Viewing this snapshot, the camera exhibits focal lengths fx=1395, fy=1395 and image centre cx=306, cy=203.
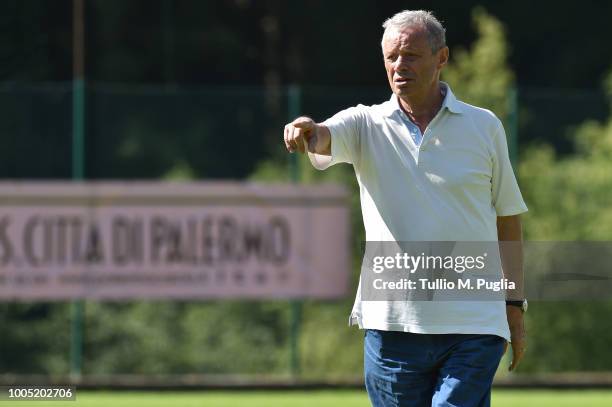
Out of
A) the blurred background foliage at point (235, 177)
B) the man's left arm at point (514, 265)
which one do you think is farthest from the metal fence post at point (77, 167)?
the man's left arm at point (514, 265)

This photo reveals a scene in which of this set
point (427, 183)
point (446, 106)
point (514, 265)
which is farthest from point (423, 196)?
point (514, 265)

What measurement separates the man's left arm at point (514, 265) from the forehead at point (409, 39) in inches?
28.2

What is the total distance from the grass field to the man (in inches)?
199

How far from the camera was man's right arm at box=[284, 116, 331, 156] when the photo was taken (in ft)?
14.5

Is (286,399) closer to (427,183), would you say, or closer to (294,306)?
(294,306)

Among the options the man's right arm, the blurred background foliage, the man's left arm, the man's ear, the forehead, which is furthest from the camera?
the blurred background foliage

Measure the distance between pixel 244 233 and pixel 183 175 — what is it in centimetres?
77

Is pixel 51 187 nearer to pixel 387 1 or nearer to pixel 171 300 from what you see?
pixel 171 300

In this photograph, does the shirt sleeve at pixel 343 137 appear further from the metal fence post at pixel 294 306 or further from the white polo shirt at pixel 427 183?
the metal fence post at pixel 294 306

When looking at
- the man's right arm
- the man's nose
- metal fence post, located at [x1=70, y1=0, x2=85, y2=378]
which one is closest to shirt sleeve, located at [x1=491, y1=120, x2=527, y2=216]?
the man's nose

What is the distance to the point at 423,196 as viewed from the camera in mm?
4633

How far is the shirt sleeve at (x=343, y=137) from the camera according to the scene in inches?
182

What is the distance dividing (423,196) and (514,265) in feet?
1.80

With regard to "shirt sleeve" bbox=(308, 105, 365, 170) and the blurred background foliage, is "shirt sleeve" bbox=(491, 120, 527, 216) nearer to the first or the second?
"shirt sleeve" bbox=(308, 105, 365, 170)
